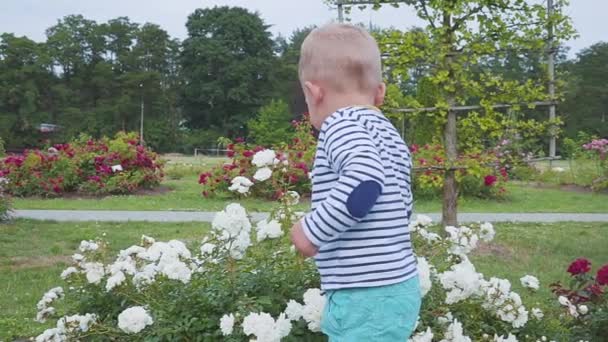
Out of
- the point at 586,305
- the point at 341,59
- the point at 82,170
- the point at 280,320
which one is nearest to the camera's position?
the point at 341,59

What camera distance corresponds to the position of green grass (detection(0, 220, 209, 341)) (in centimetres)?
463

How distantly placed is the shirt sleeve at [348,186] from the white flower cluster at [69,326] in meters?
1.73

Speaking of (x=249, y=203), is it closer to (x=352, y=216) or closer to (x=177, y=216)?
(x=177, y=216)

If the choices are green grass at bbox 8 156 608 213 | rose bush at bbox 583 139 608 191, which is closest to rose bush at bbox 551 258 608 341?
green grass at bbox 8 156 608 213

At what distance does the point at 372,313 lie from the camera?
1857 mm

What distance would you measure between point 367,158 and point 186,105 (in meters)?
58.9

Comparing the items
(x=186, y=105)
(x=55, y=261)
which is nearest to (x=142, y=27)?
(x=186, y=105)

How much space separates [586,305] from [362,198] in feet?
8.97

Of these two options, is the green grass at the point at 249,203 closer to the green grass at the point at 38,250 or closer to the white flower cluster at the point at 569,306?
the green grass at the point at 38,250

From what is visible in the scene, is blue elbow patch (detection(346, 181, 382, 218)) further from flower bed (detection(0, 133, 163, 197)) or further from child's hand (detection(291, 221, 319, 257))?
flower bed (detection(0, 133, 163, 197))

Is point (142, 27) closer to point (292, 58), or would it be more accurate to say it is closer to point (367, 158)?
point (292, 58)

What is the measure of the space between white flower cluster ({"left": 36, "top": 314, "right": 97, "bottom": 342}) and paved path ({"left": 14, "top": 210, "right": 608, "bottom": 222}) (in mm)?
→ 6342

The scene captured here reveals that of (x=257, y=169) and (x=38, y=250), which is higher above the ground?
(x=257, y=169)

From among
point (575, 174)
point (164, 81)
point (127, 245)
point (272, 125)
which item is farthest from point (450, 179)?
point (164, 81)
